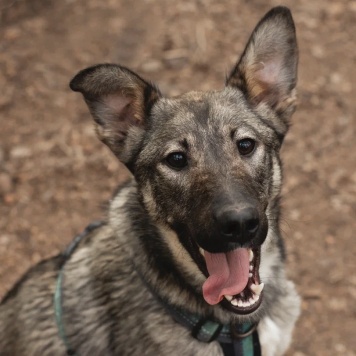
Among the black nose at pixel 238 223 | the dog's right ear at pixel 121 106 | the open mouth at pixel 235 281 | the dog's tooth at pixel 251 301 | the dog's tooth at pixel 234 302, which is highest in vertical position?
the dog's right ear at pixel 121 106

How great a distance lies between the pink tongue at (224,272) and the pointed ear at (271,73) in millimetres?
907

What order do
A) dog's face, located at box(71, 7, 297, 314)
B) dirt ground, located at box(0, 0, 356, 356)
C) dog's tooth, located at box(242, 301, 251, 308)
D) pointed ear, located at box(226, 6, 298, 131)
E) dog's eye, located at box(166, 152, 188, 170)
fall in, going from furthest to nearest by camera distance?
dirt ground, located at box(0, 0, 356, 356) < pointed ear, located at box(226, 6, 298, 131) < dog's eye, located at box(166, 152, 188, 170) < dog's tooth, located at box(242, 301, 251, 308) < dog's face, located at box(71, 7, 297, 314)

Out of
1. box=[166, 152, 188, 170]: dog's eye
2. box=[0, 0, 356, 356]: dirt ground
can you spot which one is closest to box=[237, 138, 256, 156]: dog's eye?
box=[166, 152, 188, 170]: dog's eye

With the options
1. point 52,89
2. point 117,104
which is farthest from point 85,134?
point 117,104

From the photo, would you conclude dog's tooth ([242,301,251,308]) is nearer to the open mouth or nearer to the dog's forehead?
the open mouth

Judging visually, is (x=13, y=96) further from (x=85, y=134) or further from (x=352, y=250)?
(x=352, y=250)

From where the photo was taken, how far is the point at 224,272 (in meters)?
3.52

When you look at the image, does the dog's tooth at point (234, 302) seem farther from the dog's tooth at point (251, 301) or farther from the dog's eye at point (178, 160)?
the dog's eye at point (178, 160)

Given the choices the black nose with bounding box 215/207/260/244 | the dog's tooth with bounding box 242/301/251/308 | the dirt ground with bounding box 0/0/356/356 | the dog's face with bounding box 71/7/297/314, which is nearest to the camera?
the black nose with bounding box 215/207/260/244

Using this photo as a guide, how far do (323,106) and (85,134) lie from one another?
2394mm

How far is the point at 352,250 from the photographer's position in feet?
18.6

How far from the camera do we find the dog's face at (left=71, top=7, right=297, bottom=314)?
3.25m

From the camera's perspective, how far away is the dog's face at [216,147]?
3.25 meters

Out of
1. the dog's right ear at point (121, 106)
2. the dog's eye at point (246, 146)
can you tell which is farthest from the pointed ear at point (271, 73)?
the dog's right ear at point (121, 106)
